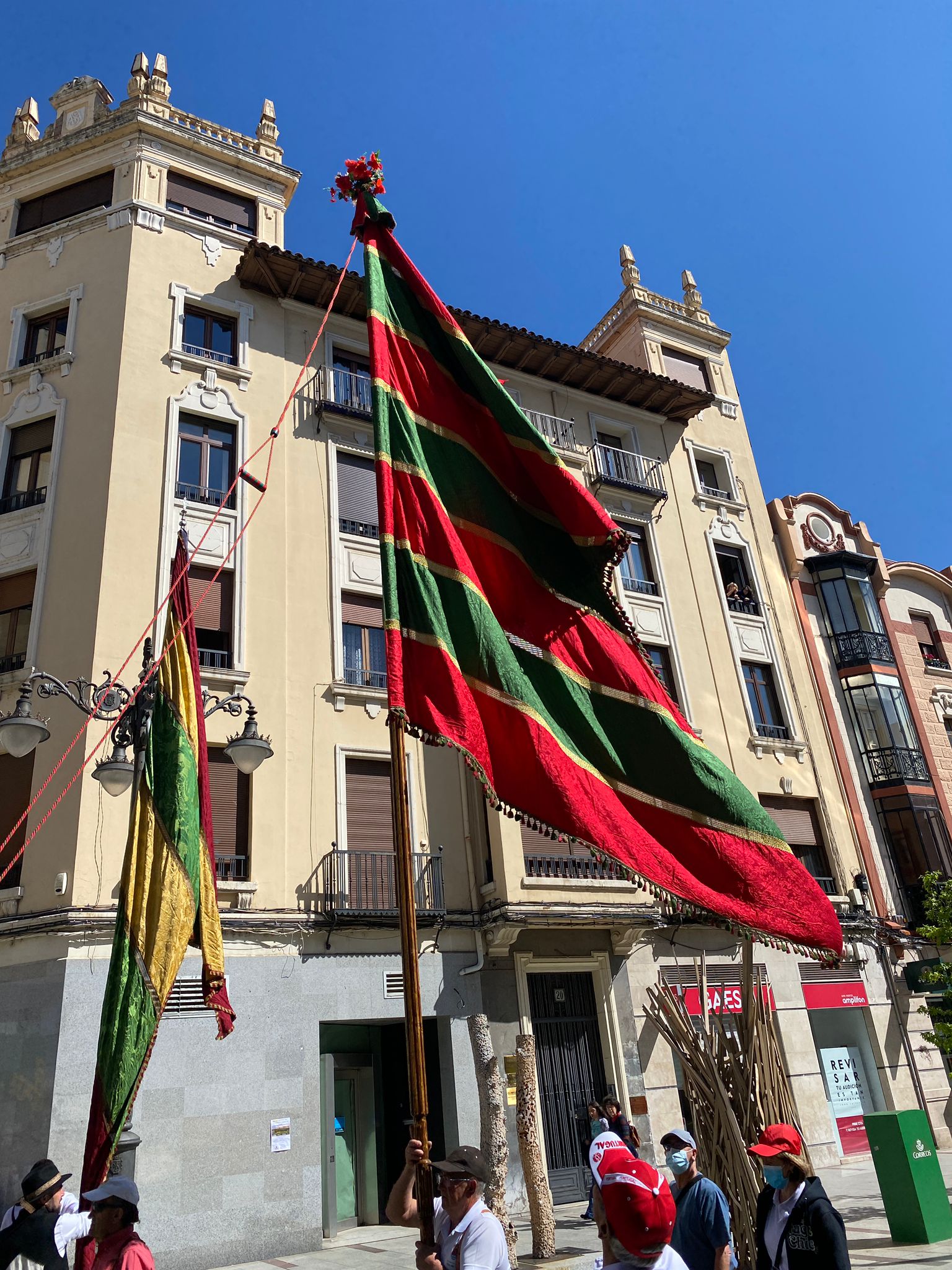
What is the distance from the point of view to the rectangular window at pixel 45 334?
56.4 ft

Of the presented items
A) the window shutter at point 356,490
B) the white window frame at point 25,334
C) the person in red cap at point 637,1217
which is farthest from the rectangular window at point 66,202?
the person in red cap at point 637,1217

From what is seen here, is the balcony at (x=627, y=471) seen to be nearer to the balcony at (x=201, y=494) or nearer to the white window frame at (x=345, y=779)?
the balcony at (x=201, y=494)

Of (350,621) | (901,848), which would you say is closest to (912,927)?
(901,848)

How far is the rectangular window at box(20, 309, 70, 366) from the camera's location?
17188mm

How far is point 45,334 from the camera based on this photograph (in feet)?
57.3

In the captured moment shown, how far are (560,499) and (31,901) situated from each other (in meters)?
10.3

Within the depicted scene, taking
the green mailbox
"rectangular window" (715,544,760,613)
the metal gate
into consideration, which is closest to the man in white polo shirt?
the green mailbox

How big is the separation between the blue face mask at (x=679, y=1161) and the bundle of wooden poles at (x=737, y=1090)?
1590 mm

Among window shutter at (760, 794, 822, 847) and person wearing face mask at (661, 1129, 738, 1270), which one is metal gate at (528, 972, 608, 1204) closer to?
window shutter at (760, 794, 822, 847)

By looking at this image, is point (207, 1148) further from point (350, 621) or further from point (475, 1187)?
point (475, 1187)

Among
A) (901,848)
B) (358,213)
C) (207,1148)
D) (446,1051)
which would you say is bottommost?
(207,1148)

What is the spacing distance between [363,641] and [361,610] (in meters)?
0.59

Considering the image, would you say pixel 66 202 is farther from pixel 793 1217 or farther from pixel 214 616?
pixel 793 1217

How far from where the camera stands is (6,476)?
15883 mm
